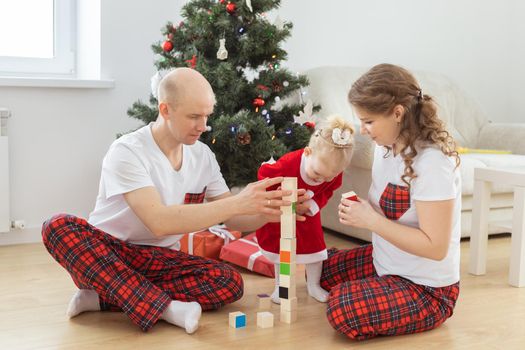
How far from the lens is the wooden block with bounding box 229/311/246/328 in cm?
203

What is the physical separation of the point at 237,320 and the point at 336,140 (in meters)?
0.63

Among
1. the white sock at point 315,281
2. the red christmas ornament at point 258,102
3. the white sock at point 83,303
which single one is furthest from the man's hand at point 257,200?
the red christmas ornament at point 258,102

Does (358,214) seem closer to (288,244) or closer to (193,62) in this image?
(288,244)

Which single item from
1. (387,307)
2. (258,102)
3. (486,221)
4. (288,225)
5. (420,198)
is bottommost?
(387,307)

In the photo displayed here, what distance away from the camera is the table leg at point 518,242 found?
2.60 m

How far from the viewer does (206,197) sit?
231 cm

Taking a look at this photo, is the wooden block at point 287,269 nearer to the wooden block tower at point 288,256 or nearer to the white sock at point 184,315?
the wooden block tower at point 288,256

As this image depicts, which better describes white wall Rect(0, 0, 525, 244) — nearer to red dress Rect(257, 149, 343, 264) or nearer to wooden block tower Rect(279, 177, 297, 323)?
red dress Rect(257, 149, 343, 264)

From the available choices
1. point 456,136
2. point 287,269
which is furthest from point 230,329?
point 456,136

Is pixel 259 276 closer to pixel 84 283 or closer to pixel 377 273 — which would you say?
pixel 377 273

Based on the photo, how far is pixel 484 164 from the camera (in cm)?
329

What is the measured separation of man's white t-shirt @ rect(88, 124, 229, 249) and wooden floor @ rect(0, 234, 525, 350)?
11.1 inches

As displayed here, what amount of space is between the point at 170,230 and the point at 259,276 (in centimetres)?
80

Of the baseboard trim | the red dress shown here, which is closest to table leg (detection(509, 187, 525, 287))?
the red dress
